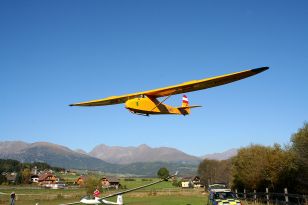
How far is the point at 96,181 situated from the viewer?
178 feet

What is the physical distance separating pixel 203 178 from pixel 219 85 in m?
84.5

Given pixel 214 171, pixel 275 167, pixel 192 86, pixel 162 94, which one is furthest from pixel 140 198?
pixel 214 171

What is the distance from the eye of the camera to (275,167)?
31359 mm

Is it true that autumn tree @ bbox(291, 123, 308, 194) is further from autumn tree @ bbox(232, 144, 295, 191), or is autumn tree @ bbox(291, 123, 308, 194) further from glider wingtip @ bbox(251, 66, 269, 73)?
glider wingtip @ bbox(251, 66, 269, 73)

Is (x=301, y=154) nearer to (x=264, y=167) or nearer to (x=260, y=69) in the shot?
(x=264, y=167)

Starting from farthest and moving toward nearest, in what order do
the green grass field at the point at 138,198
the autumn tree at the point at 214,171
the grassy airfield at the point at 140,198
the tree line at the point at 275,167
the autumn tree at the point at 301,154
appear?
1. the autumn tree at the point at 214,171
2. the grassy airfield at the point at 140,198
3. the green grass field at the point at 138,198
4. the tree line at the point at 275,167
5. the autumn tree at the point at 301,154

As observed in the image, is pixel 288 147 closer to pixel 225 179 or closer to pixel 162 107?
pixel 162 107

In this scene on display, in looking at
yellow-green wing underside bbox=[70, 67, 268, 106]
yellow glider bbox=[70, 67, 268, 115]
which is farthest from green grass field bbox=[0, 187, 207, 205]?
yellow-green wing underside bbox=[70, 67, 268, 106]

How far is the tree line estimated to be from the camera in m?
25.5

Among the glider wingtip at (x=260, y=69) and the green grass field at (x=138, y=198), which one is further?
the green grass field at (x=138, y=198)

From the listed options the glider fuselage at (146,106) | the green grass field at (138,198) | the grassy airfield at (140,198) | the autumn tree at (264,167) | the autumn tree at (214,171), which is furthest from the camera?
the autumn tree at (214,171)

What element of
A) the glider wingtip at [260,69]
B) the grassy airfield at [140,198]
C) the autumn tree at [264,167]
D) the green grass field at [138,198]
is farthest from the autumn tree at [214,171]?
the glider wingtip at [260,69]

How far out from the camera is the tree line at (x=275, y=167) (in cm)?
2551

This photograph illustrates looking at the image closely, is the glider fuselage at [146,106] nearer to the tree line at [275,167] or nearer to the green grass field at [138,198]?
the tree line at [275,167]
